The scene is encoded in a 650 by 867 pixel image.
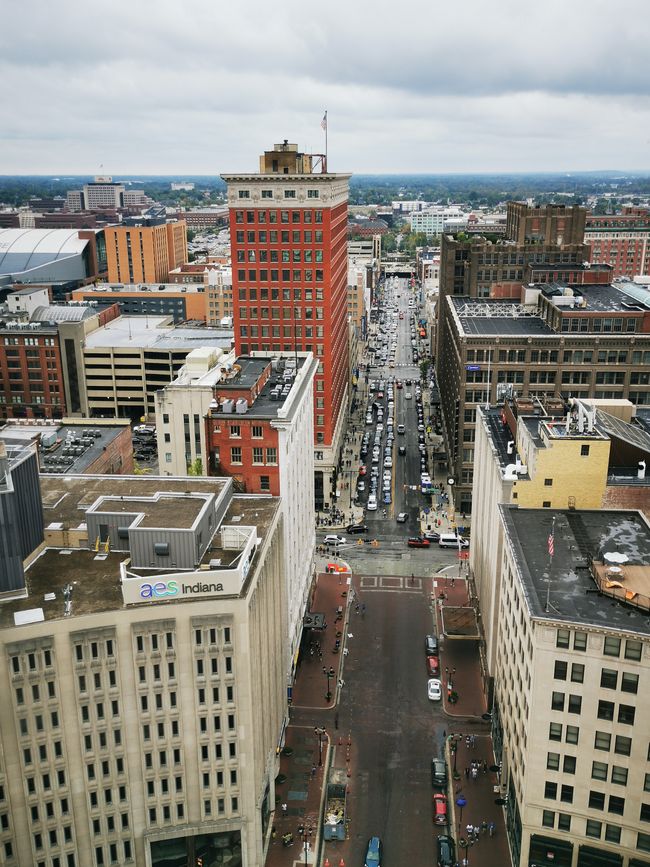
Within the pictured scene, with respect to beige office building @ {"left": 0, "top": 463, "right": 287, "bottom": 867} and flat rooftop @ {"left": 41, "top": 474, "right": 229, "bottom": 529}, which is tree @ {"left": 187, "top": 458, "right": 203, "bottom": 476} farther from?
beige office building @ {"left": 0, "top": 463, "right": 287, "bottom": 867}

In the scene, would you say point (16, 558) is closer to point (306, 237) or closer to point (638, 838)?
point (638, 838)

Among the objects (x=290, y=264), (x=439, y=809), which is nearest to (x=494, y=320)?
(x=290, y=264)

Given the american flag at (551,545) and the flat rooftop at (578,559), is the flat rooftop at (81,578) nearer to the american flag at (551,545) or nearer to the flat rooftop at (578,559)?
the flat rooftop at (578,559)

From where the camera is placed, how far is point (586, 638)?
69625 millimetres

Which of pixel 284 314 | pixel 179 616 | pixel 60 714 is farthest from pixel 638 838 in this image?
pixel 284 314

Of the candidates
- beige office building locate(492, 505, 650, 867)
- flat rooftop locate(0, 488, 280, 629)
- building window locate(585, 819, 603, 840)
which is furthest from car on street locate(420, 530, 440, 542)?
building window locate(585, 819, 603, 840)

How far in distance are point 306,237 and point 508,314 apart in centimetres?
5161

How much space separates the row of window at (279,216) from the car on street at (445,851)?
109791 millimetres

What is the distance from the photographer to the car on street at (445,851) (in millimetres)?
80125

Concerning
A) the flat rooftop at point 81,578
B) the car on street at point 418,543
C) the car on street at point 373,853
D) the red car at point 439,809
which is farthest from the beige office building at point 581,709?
the car on street at point 418,543

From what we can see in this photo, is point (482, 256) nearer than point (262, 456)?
No

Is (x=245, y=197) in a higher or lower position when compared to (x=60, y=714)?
higher

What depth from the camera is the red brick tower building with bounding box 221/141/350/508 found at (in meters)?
152

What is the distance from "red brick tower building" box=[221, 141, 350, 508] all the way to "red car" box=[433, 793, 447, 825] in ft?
282
